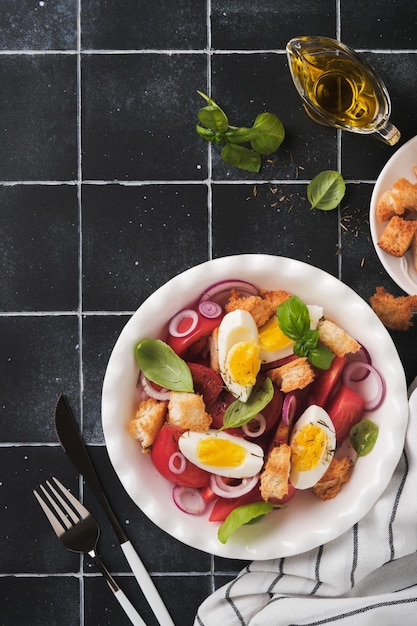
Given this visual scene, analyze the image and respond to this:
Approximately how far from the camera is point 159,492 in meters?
1.00

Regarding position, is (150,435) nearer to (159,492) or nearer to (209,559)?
(159,492)

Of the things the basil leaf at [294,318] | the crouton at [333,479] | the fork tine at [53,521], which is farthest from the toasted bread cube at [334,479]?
the fork tine at [53,521]

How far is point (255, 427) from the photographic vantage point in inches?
38.6

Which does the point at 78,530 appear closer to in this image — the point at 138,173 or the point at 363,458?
the point at 363,458

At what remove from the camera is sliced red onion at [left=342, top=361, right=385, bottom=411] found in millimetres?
990

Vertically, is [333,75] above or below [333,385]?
above

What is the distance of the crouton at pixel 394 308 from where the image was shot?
1.06m

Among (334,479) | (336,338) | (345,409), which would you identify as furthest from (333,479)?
(336,338)

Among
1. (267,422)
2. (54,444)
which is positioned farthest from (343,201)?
(54,444)

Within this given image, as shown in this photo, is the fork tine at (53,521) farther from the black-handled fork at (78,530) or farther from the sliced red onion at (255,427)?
the sliced red onion at (255,427)

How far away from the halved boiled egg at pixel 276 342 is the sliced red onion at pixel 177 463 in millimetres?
184

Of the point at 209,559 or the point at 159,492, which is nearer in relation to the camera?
the point at 159,492

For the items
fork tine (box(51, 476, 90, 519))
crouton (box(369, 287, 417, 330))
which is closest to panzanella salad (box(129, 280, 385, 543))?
crouton (box(369, 287, 417, 330))

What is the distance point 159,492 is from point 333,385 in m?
0.30
